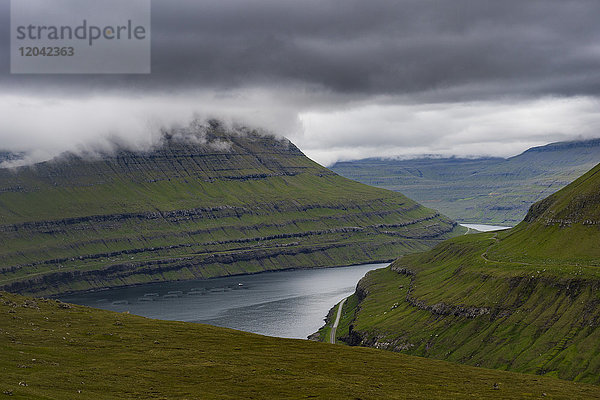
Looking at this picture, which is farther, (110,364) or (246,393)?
(110,364)

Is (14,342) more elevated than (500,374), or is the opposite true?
(14,342)

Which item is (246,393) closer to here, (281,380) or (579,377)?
(281,380)

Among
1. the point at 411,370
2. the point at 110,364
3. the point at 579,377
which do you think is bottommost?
the point at 579,377

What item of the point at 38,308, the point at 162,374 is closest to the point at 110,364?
the point at 162,374

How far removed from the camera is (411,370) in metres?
148

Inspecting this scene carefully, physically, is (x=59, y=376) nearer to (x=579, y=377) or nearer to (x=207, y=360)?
(x=207, y=360)

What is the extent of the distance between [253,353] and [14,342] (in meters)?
49.6

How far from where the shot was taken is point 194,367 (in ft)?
410

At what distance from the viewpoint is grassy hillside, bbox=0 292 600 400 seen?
106062 millimetres

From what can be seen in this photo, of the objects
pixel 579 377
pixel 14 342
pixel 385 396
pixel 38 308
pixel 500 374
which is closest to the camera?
pixel 385 396

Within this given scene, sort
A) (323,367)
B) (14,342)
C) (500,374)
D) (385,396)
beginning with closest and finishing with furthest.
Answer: (385,396), (14,342), (323,367), (500,374)

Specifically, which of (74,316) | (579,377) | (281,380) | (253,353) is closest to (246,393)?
(281,380)

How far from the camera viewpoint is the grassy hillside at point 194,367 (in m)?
106

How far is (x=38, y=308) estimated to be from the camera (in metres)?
170
